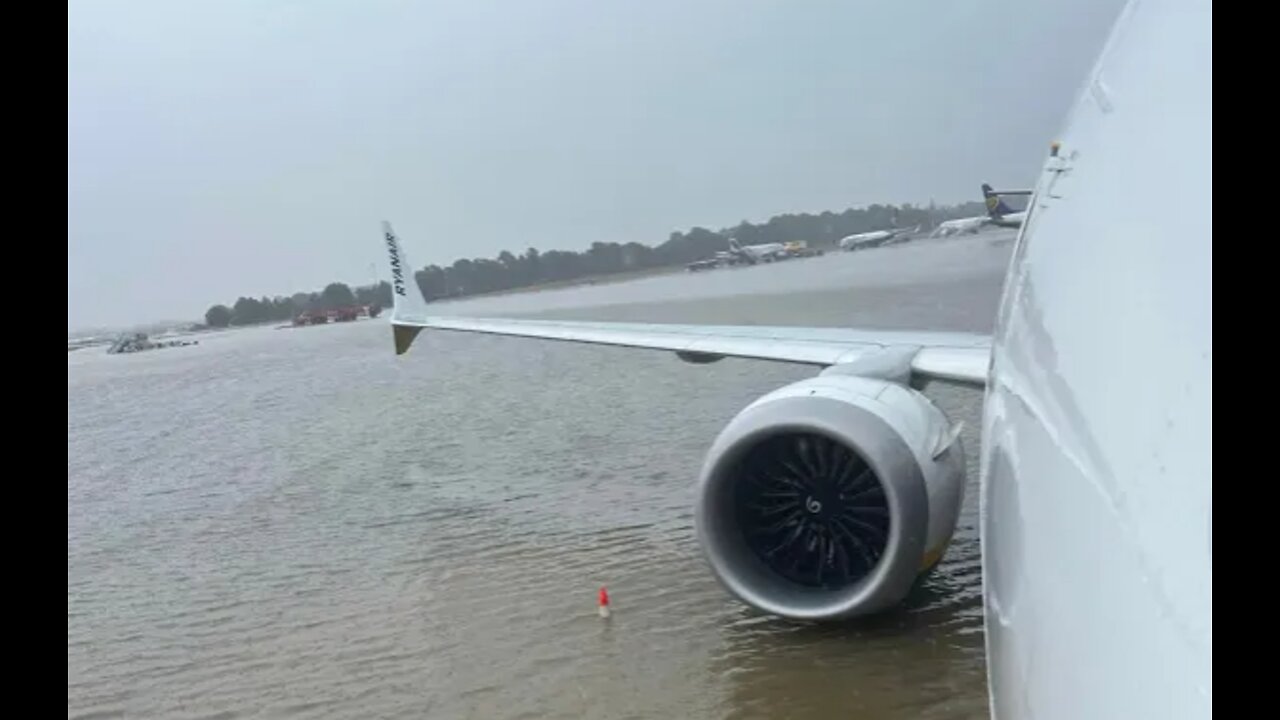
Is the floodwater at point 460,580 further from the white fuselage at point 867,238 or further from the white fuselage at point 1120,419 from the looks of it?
the white fuselage at point 867,238

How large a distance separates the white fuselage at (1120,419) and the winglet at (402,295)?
9.90m

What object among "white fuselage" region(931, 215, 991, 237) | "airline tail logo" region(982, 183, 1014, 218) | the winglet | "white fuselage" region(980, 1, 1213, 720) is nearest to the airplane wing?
the winglet

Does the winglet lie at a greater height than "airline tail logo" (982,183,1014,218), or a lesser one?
lesser

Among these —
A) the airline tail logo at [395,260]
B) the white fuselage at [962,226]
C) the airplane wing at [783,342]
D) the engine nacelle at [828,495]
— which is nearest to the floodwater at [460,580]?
the engine nacelle at [828,495]

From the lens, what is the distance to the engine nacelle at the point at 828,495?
5348 millimetres

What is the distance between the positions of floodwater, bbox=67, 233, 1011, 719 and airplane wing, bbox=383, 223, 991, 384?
1421mm

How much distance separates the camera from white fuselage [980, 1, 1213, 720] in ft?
4.77

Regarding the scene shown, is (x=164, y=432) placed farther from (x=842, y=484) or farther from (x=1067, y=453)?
(x=1067, y=453)

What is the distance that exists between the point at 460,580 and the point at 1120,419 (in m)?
6.82

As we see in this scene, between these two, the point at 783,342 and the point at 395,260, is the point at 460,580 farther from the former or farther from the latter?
the point at 395,260

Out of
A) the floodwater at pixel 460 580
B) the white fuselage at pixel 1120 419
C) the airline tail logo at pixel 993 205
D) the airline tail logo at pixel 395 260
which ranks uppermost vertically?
the airline tail logo at pixel 993 205

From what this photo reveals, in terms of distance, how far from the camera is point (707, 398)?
54.1 ft

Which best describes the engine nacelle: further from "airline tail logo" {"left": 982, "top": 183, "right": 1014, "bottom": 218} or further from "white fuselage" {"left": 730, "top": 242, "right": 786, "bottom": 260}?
"white fuselage" {"left": 730, "top": 242, "right": 786, "bottom": 260}

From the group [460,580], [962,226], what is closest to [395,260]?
[460,580]
